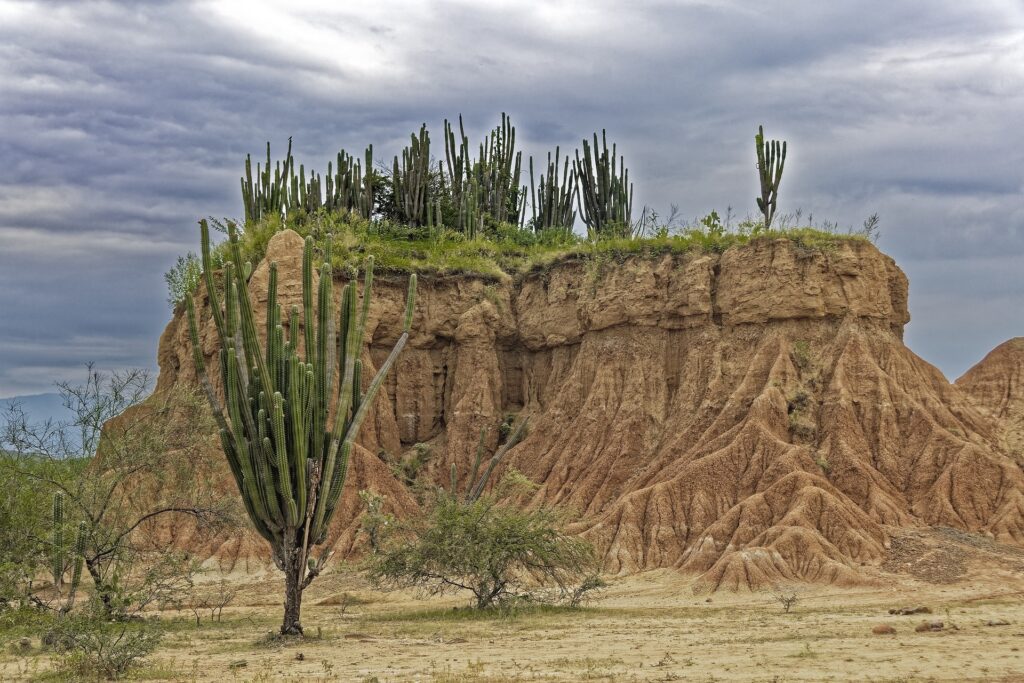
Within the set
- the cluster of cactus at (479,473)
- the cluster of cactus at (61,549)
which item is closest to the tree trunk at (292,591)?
the cluster of cactus at (61,549)

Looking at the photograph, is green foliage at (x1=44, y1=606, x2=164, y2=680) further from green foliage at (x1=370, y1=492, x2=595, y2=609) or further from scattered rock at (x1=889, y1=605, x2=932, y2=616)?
scattered rock at (x1=889, y1=605, x2=932, y2=616)

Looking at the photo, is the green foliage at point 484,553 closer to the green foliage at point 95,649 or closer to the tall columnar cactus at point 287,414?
the tall columnar cactus at point 287,414

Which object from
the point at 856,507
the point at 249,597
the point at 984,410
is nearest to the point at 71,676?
the point at 249,597

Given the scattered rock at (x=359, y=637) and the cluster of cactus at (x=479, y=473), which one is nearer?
the scattered rock at (x=359, y=637)

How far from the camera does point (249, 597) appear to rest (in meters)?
38.6

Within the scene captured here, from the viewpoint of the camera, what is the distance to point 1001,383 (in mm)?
49406

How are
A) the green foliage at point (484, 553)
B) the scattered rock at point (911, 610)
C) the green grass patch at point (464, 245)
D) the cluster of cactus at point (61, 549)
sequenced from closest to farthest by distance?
the cluster of cactus at point (61, 549) < the scattered rock at point (911, 610) < the green foliage at point (484, 553) < the green grass patch at point (464, 245)

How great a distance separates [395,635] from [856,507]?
56.0 ft

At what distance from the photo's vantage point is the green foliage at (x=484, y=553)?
32.2 meters

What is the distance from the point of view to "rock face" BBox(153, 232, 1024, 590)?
126ft

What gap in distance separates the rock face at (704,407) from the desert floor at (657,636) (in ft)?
6.04

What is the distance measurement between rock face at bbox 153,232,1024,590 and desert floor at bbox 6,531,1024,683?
1.84m

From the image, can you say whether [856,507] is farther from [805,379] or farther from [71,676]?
[71,676]

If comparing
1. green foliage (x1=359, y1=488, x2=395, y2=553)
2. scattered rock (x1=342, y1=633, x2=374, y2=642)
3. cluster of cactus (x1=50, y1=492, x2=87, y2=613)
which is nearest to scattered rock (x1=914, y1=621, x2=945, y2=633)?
scattered rock (x1=342, y1=633, x2=374, y2=642)
